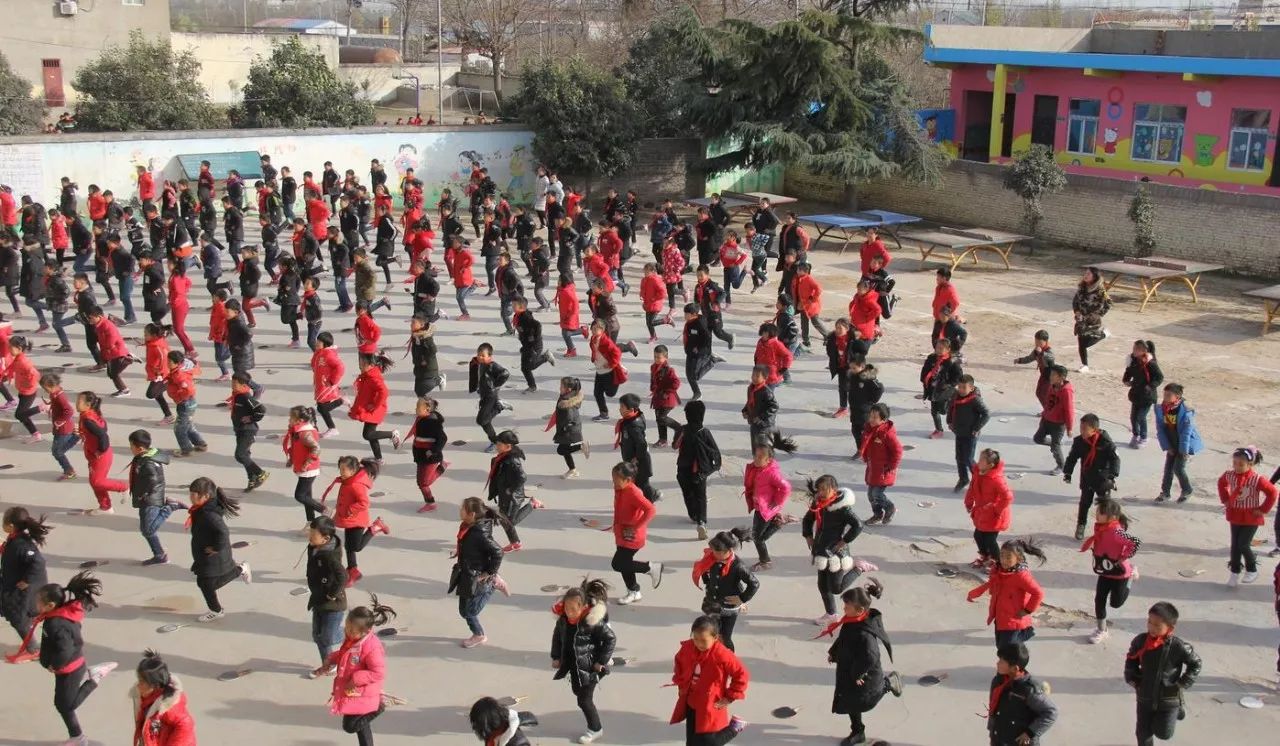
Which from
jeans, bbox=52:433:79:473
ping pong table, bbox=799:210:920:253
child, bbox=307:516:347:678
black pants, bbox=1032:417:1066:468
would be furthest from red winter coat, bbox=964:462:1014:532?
ping pong table, bbox=799:210:920:253

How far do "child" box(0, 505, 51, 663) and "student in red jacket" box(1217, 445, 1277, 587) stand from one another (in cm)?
853

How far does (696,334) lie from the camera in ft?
44.6

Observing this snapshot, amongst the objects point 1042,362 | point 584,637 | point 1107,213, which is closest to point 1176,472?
point 1042,362

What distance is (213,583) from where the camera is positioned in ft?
29.1

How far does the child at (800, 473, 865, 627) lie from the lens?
28.5 feet

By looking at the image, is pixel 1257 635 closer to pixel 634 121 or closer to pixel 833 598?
pixel 833 598

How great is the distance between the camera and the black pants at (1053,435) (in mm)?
11703

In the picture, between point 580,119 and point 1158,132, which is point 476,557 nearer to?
point 580,119

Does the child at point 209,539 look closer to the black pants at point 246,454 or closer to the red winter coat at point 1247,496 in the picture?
the black pants at point 246,454

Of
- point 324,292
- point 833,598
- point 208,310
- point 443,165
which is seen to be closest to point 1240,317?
point 833,598

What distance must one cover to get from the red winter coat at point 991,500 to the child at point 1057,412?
8.37 feet

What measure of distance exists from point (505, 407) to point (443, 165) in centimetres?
1639

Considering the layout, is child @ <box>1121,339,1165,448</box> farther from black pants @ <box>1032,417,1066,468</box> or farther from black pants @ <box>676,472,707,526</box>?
black pants @ <box>676,472,707,526</box>

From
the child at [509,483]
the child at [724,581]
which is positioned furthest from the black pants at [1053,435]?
A: the child at [509,483]
